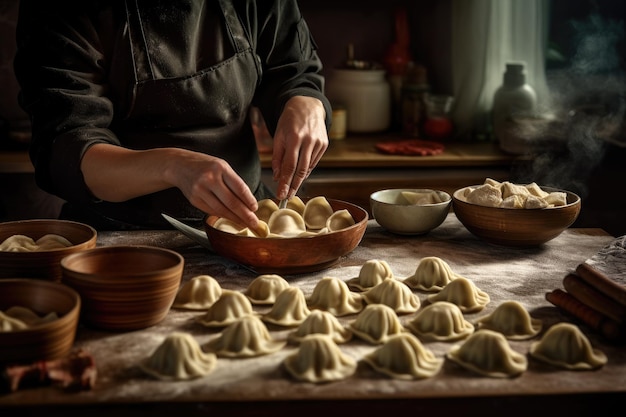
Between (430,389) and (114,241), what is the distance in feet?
3.35

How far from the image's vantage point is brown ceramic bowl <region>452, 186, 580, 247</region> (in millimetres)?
1844

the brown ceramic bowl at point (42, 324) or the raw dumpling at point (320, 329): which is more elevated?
the brown ceramic bowl at point (42, 324)

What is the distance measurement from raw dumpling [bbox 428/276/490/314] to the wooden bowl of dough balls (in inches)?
13.7

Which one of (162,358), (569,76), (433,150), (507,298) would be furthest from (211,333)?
(569,76)

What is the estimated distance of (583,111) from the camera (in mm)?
3600

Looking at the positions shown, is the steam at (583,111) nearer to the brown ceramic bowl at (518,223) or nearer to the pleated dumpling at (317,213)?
the brown ceramic bowl at (518,223)

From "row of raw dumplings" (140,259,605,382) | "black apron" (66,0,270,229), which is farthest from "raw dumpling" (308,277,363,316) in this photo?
"black apron" (66,0,270,229)

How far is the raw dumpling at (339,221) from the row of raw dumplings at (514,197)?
34 cm

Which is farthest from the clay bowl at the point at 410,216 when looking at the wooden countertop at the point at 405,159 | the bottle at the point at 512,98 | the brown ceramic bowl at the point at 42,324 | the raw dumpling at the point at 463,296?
the bottle at the point at 512,98

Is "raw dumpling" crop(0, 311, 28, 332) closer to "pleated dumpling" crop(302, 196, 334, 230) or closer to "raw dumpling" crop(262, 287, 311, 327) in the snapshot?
"raw dumpling" crop(262, 287, 311, 327)

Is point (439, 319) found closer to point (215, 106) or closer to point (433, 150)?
point (215, 106)

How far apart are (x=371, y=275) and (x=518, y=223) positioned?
1.46 ft

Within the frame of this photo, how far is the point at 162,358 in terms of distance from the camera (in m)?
1.23

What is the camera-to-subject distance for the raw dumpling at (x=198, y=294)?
151 centimetres
